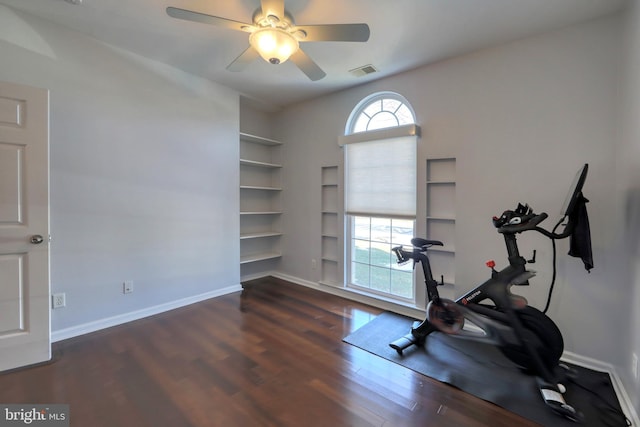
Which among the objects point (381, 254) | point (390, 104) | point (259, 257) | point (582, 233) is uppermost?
point (390, 104)

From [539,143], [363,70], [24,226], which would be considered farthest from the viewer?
[363,70]

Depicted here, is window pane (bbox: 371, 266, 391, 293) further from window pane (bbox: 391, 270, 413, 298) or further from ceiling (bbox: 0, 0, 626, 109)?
ceiling (bbox: 0, 0, 626, 109)

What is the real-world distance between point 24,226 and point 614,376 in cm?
470

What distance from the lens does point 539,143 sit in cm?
245

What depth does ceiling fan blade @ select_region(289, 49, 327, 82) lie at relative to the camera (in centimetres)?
211

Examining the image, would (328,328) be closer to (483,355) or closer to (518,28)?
(483,355)

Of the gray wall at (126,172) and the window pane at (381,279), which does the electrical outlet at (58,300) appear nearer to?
the gray wall at (126,172)

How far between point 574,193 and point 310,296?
300 cm

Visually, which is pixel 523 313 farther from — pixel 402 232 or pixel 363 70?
pixel 363 70

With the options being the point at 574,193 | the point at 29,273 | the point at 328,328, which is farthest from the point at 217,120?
the point at 574,193

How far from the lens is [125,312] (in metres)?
2.97

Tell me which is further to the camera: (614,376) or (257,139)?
(257,139)

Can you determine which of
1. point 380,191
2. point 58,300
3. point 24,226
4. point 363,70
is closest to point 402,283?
point 380,191

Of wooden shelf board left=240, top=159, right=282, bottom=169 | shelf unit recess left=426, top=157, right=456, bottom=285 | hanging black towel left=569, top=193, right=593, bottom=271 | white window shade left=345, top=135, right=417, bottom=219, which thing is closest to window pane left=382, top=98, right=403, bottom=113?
white window shade left=345, top=135, right=417, bottom=219
